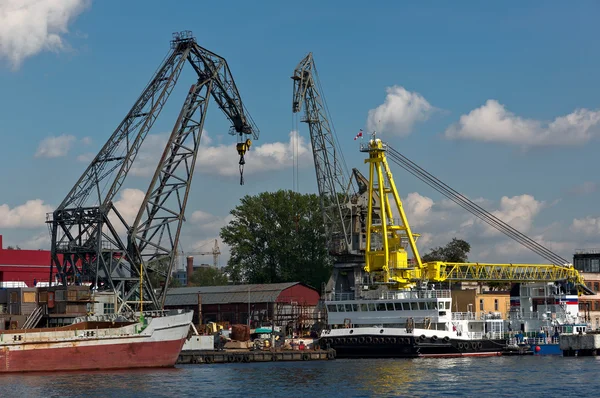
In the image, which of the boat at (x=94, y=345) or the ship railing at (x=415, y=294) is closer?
the boat at (x=94, y=345)

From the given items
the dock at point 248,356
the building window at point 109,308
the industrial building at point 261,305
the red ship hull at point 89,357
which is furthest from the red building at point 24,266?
the red ship hull at point 89,357

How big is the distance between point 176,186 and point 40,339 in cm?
2145

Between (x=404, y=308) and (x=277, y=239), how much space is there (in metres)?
56.7

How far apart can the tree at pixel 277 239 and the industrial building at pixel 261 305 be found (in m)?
16.6

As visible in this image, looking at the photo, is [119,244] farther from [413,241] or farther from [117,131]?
[413,241]

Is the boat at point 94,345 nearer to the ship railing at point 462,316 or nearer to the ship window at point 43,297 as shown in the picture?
the ship window at point 43,297

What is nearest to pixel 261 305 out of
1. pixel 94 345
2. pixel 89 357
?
pixel 94 345

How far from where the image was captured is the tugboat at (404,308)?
8412 cm

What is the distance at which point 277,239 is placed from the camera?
5610 inches

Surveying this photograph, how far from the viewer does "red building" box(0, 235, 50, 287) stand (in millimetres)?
102500

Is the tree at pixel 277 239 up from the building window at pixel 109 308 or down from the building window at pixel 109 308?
up

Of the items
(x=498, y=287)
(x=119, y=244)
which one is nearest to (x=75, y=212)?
(x=119, y=244)

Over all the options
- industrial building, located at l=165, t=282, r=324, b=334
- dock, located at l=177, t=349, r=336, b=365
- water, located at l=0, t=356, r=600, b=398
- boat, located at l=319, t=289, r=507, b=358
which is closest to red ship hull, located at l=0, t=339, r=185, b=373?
water, located at l=0, t=356, r=600, b=398

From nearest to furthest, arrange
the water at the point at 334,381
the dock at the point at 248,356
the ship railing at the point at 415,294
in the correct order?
the water at the point at 334,381 → the dock at the point at 248,356 → the ship railing at the point at 415,294
